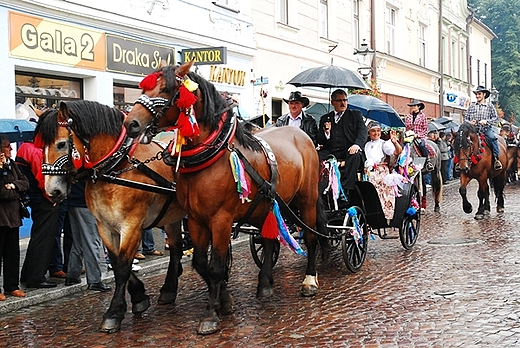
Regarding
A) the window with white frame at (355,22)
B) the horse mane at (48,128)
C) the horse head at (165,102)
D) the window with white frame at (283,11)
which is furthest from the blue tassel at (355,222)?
the window with white frame at (355,22)

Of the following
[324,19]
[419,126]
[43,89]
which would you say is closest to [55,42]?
[43,89]

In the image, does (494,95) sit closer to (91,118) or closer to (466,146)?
(466,146)

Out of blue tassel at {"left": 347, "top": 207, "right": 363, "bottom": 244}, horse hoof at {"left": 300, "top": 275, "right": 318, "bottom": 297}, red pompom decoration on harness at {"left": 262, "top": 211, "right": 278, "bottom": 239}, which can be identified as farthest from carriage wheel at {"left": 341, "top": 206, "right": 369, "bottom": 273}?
red pompom decoration on harness at {"left": 262, "top": 211, "right": 278, "bottom": 239}

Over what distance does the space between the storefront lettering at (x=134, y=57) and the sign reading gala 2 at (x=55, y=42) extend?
371 mm

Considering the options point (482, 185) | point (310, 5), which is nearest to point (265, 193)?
point (482, 185)

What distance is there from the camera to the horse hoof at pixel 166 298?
6.80 meters

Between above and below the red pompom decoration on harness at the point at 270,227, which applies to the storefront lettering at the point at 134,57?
above

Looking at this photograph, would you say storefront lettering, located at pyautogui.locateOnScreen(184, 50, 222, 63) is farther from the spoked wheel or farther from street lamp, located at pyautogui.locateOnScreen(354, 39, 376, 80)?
street lamp, located at pyautogui.locateOnScreen(354, 39, 376, 80)

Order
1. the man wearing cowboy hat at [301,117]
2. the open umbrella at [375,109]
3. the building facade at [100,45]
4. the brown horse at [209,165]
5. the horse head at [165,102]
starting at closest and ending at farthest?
the horse head at [165,102] < the brown horse at [209,165] < the man wearing cowboy hat at [301,117] < the open umbrella at [375,109] < the building facade at [100,45]

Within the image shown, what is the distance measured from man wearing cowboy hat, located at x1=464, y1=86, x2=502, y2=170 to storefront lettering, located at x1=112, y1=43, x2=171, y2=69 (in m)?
6.29

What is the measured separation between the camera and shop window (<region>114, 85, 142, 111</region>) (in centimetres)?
1340

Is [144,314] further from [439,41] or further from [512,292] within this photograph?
[439,41]

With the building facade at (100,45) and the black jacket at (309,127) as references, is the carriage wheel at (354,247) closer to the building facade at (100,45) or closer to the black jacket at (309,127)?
the black jacket at (309,127)

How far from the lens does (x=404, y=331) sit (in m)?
5.54
